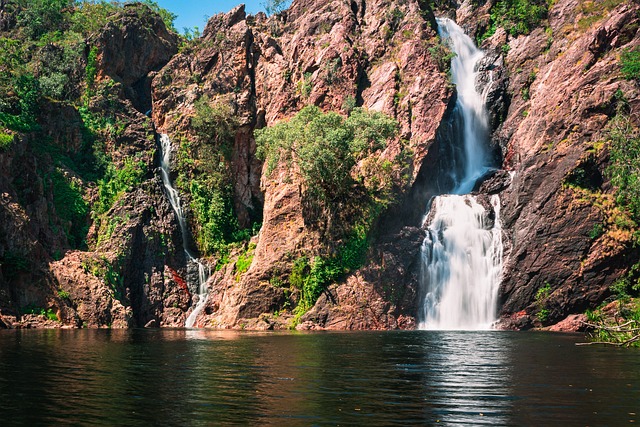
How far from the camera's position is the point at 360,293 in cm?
5722

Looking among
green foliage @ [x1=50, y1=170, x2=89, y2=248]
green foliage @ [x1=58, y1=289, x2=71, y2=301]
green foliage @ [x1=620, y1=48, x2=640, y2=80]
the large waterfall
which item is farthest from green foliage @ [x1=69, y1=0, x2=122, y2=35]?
green foliage @ [x1=620, y1=48, x2=640, y2=80]

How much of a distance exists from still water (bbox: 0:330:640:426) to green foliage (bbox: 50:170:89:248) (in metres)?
30.2

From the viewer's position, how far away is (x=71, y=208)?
6262 cm

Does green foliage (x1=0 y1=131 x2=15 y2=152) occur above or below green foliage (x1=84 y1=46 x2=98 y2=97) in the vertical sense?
below

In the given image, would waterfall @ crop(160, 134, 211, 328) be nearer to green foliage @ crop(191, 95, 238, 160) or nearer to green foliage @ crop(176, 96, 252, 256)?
green foliage @ crop(176, 96, 252, 256)

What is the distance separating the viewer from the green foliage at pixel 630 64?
57.2 m

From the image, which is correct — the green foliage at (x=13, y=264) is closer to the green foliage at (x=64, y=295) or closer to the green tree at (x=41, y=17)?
the green foliage at (x=64, y=295)

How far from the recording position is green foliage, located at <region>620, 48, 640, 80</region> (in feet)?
188

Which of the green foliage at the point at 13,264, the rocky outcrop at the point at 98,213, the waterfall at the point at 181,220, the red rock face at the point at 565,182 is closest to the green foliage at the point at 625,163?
the red rock face at the point at 565,182

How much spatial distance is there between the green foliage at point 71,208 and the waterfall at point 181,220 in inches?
361

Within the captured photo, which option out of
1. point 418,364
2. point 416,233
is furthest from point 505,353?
point 416,233

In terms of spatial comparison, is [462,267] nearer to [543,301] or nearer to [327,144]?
[543,301]

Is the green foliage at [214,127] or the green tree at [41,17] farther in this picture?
the green tree at [41,17]

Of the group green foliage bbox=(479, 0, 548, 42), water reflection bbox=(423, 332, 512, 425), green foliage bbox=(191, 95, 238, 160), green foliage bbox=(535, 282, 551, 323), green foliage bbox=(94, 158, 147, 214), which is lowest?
water reflection bbox=(423, 332, 512, 425)
